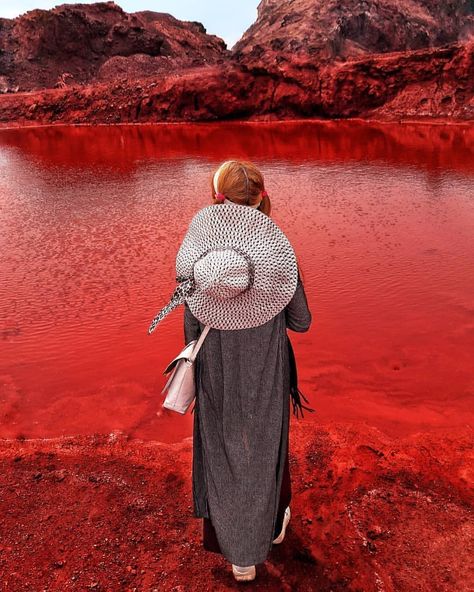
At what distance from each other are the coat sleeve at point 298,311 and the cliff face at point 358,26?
30.4m

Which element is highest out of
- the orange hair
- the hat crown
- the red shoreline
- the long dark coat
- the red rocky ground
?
the red shoreline

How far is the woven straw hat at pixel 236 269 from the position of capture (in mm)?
1704

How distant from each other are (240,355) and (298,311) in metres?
0.28

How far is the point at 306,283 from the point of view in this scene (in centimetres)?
577

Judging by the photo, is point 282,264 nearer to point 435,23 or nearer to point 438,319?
point 438,319

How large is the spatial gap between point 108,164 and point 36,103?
698 inches

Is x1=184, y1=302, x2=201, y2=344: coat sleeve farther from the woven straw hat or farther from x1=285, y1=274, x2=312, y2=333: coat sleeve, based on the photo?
x1=285, y1=274, x2=312, y2=333: coat sleeve

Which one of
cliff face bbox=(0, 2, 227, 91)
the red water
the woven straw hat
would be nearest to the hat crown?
the woven straw hat

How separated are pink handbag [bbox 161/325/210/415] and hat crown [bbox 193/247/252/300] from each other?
199 millimetres

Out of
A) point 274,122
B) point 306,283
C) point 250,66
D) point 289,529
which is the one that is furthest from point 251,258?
point 250,66

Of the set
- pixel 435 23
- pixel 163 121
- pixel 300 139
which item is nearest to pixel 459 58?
pixel 300 139

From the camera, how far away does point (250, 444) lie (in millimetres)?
1971

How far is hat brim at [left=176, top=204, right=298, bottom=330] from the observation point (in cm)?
174

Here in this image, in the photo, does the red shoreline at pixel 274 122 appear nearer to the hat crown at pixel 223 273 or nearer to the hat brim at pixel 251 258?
the hat brim at pixel 251 258
